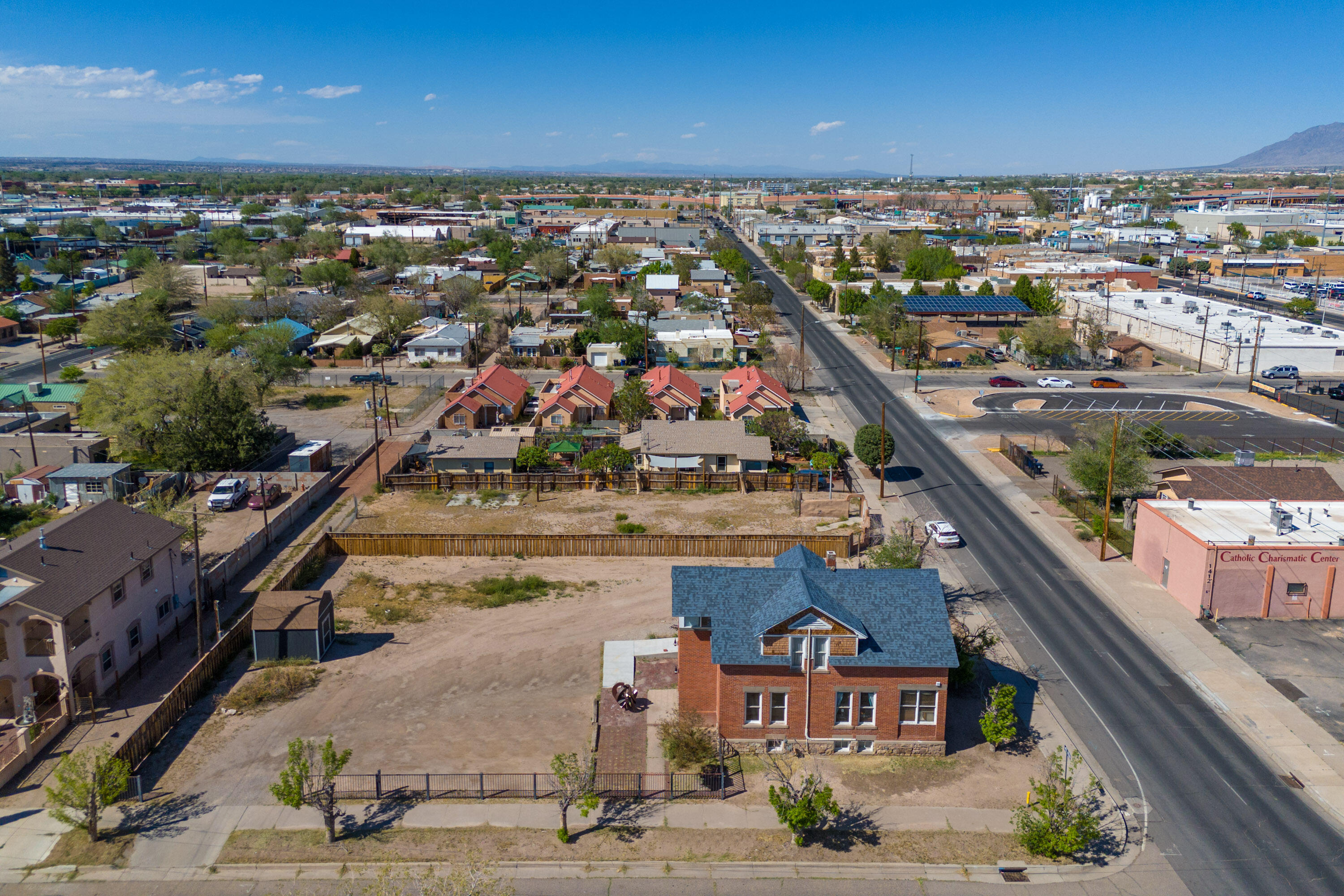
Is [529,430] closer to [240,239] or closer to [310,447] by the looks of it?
[310,447]

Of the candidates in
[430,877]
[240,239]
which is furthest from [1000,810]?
[240,239]

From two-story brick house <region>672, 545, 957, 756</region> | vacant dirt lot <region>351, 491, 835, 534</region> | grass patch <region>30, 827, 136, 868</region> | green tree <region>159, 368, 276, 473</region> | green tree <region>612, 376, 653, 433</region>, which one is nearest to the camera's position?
grass patch <region>30, 827, 136, 868</region>

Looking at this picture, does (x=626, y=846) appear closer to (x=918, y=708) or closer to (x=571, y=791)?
(x=571, y=791)

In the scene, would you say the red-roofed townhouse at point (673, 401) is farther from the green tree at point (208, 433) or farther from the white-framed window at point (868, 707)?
the white-framed window at point (868, 707)

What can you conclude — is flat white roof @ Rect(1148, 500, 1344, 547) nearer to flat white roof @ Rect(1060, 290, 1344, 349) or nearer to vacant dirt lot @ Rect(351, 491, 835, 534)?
vacant dirt lot @ Rect(351, 491, 835, 534)

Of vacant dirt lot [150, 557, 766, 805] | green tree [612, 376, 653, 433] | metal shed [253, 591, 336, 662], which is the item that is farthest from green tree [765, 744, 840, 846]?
green tree [612, 376, 653, 433]

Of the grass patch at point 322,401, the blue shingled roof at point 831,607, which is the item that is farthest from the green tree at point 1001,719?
the grass patch at point 322,401
